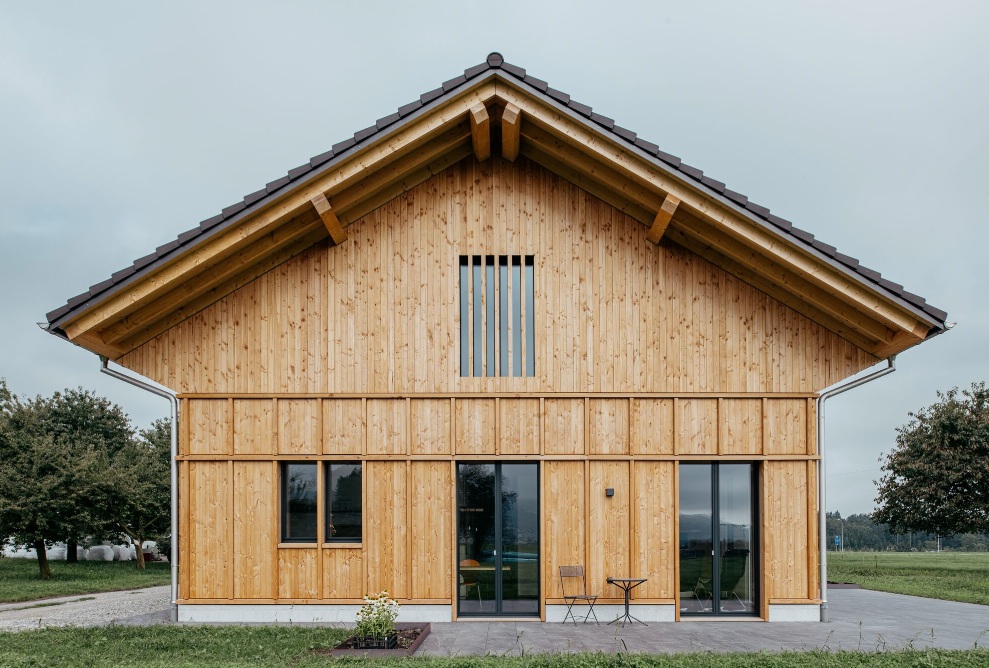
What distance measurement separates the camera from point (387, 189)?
1157 cm

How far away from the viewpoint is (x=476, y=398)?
37.1 ft

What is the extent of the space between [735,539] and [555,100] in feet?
23.1

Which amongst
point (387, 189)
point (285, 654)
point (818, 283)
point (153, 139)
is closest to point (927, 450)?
point (818, 283)

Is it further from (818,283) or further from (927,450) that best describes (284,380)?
(927,450)

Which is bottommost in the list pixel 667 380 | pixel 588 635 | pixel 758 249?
pixel 588 635

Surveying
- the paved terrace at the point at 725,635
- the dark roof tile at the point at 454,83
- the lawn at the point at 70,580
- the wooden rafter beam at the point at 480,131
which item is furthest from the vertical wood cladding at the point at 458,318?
the lawn at the point at 70,580

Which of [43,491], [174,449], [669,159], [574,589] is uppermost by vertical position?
[669,159]

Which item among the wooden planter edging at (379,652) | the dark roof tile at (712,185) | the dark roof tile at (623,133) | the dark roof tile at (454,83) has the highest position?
the dark roof tile at (454,83)

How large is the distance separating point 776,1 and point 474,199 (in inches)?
222

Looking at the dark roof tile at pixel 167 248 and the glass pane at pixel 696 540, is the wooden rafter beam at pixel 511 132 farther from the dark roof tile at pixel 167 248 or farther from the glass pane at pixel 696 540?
the glass pane at pixel 696 540

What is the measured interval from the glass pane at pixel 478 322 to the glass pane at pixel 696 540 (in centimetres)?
347

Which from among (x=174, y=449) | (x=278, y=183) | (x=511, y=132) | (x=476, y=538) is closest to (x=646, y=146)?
(x=511, y=132)

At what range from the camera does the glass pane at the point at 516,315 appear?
11.4m

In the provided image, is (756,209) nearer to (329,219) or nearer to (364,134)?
(364,134)
